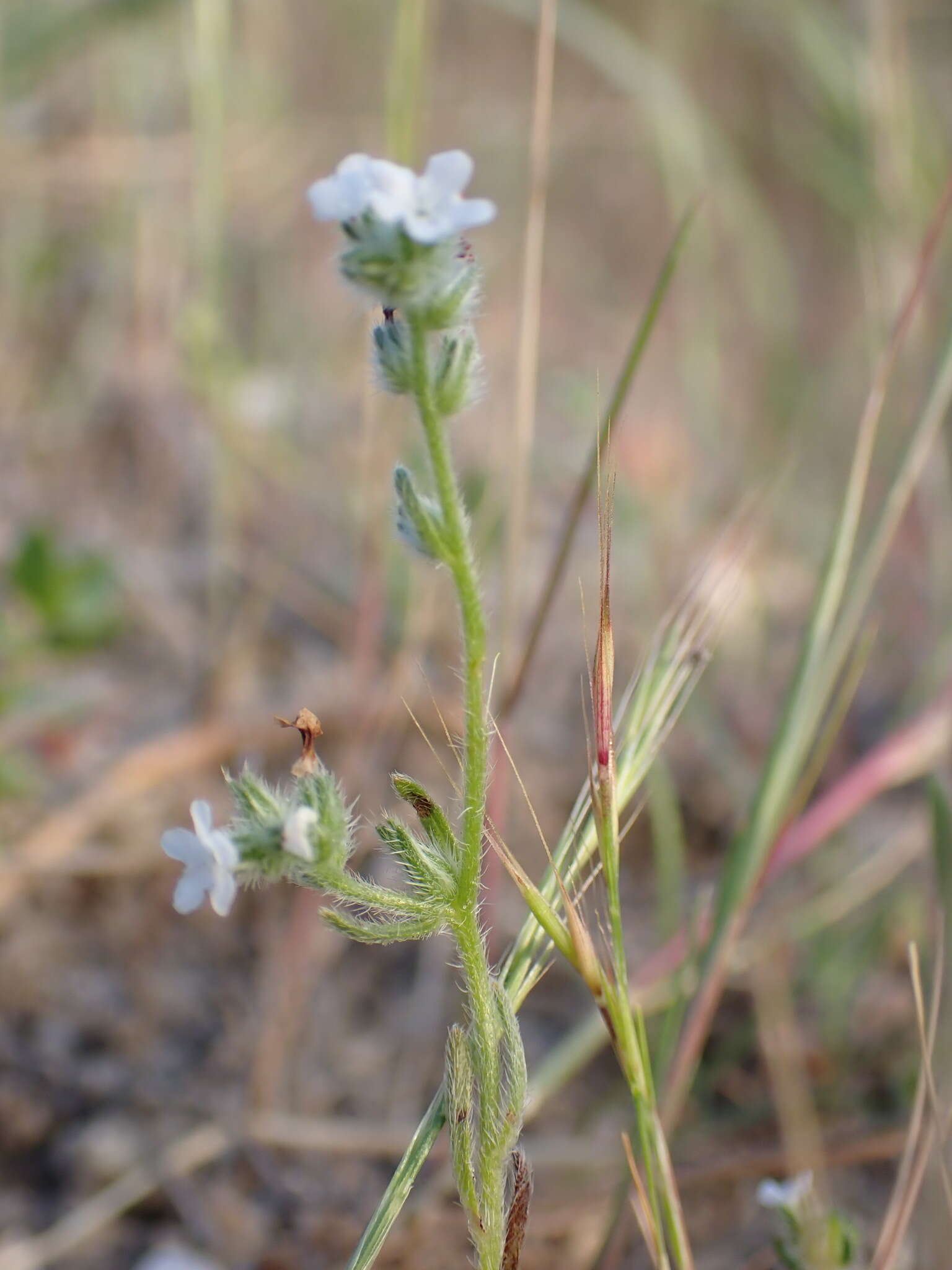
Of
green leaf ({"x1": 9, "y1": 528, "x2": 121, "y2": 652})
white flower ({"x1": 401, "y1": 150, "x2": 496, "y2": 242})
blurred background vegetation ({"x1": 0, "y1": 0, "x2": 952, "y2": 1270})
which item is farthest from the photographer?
green leaf ({"x1": 9, "y1": 528, "x2": 121, "y2": 652})

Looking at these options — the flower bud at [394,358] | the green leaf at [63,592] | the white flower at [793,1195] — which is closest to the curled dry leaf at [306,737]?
the flower bud at [394,358]

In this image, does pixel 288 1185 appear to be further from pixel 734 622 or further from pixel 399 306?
pixel 734 622

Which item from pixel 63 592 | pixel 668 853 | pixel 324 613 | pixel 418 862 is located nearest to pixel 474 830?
pixel 418 862

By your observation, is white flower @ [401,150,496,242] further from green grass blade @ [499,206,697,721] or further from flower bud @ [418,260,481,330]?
green grass blade @ [499,206,697,721]

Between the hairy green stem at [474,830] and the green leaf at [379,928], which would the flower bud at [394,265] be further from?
the green leaf at [379,928]

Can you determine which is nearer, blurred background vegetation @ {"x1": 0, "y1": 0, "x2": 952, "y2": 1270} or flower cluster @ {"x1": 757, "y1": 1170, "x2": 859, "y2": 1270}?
flower cluster @ {"x1": 757, "y1": 1170, "x2": 859, "y2": 1270}

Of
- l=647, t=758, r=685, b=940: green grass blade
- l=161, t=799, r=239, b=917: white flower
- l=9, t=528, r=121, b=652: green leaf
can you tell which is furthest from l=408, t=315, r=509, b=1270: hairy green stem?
l=9, t=528, r=121, b=652: green leaf

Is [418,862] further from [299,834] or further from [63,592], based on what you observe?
[63,592]
